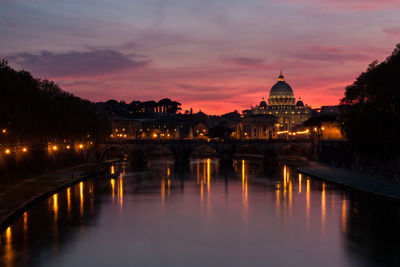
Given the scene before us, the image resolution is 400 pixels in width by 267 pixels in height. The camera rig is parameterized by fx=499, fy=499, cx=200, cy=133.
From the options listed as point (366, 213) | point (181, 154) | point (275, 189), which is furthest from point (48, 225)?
point (181, 154)

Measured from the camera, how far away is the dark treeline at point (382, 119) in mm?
58681

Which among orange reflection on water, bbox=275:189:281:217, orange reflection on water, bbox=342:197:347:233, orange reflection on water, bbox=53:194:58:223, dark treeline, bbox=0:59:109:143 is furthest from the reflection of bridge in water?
orange reflection on water, bbox=342:197:347:233

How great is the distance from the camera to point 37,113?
73.3 meters

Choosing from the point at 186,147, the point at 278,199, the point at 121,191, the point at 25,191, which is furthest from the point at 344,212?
the point at 186,147

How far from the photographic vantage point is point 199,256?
31406 millimetres

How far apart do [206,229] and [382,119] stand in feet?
99.8

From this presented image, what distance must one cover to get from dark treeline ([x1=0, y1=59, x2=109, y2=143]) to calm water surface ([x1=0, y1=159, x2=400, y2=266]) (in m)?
11.9

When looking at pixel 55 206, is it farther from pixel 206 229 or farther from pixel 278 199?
pixel 278 199

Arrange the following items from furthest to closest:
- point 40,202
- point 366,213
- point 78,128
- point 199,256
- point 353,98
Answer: point 78,128
point 353,98
point 40,202
point 366,213
point 199,256

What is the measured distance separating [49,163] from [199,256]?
57.3 metres

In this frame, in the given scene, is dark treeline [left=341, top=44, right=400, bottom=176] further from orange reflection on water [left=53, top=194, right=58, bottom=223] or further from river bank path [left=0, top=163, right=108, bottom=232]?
river bank path [left=0, top=163, right=108, bottom=232]

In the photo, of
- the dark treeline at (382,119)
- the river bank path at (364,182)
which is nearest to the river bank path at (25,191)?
the river bank path at (364,182)

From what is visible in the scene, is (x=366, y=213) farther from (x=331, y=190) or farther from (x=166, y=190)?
(x=166, y=190)

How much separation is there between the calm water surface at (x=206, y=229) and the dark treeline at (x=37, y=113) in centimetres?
1194
